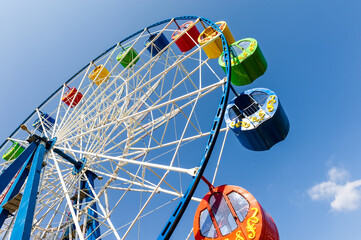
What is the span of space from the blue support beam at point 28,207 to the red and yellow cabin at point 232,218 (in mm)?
4347

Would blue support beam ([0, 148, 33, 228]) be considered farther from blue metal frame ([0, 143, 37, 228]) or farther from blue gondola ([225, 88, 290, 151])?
blue gondola ([225, 88, 290, 151])

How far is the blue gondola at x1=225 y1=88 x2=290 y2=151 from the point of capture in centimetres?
843

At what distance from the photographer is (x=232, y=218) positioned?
230 inches

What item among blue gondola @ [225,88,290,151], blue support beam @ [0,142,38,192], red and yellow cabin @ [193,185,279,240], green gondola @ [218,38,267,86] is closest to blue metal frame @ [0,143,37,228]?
blue support beam @ [0,142,38,192]

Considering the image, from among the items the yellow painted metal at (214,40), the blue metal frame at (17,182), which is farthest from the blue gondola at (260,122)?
the blue metal frame at (17,182)

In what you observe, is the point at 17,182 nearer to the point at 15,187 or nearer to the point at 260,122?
the point at 15,187

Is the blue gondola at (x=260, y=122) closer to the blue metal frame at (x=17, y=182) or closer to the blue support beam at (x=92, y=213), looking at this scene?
the blue support beam at (x=92, y=213)

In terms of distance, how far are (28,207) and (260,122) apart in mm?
7134

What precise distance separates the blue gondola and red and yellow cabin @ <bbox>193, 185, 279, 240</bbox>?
2773mm

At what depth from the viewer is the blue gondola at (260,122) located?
27.7 feet

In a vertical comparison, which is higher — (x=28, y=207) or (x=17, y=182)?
(x=17, y=182)

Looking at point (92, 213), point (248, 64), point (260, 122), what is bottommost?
point (92, 213)

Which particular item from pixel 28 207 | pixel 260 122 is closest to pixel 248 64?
pixel 260 122

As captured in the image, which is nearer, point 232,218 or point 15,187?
point 232,218
